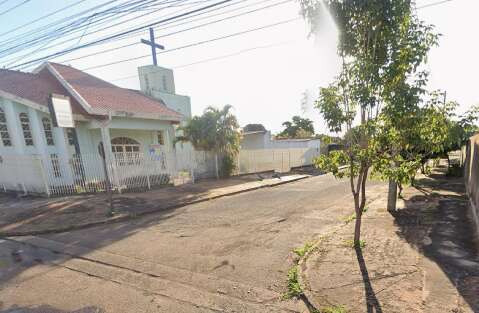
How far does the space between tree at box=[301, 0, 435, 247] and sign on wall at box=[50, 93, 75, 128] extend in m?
7.89

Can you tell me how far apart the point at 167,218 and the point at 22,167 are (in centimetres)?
833

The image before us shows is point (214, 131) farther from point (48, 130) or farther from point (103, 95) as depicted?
point (48, 130)

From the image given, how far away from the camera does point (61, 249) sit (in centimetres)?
526

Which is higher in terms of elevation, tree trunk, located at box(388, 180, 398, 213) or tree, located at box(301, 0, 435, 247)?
tree, located at box(301, 0, 435, 247)

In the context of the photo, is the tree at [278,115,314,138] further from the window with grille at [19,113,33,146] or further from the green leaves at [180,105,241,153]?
the window with grille at [19,113,33,146]

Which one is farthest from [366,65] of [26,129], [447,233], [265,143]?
[265,143]

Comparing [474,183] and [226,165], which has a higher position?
[474,183]

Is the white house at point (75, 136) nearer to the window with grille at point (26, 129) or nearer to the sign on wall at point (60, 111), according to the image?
the window with grille at point (26, 129)

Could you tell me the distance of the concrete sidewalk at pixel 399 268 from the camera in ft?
9.09

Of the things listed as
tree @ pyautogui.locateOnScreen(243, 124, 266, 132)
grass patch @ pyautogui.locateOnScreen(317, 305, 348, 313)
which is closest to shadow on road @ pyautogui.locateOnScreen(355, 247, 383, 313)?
grass patch @ pyautogui.locateOnScreen(317, 305, 348, 313)

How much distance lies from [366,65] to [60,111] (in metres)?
8.75

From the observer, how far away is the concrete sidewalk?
9.09ft

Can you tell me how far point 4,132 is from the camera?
12891 mm

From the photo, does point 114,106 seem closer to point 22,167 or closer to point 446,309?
point 22,167
